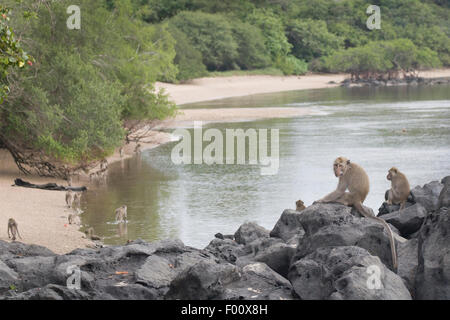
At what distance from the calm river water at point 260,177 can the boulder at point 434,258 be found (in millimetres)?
8824

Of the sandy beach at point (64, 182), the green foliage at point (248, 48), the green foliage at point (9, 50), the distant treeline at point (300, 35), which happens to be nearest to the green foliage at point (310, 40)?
the distant treeline at point (300, 35)

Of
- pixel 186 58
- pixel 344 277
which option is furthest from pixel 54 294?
pixel 186 58

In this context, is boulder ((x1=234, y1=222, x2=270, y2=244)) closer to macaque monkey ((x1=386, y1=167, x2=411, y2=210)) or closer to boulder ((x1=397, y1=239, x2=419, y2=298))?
macaque monkey ((x1=386, y1=167, x2=411, y2=210))

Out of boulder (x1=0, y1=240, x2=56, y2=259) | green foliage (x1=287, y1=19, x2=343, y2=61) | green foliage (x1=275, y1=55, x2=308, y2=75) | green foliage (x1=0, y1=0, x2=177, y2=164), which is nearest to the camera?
boulder (x1=0, y1=240, x2=56, y2=259)

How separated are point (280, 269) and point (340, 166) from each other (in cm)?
225

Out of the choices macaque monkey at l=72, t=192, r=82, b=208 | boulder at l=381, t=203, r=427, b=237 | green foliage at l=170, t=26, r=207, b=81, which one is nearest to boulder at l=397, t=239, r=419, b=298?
boulder at l=381, t=203, r=427, b=237

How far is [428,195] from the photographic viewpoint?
1745cm

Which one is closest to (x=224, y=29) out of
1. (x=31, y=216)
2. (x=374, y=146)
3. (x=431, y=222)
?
(x=374, y=146)

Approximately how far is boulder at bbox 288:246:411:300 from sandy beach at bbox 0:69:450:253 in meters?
8.64

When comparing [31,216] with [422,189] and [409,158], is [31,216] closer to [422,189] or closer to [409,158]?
[422,189]

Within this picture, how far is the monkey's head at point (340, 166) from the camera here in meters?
12.7

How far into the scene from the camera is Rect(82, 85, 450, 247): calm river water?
2189cm

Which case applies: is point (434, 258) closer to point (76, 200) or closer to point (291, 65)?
point (76, 200)

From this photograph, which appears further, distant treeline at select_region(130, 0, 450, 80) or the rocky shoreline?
distant treeline at select_region(130, 0, 450, 80)
